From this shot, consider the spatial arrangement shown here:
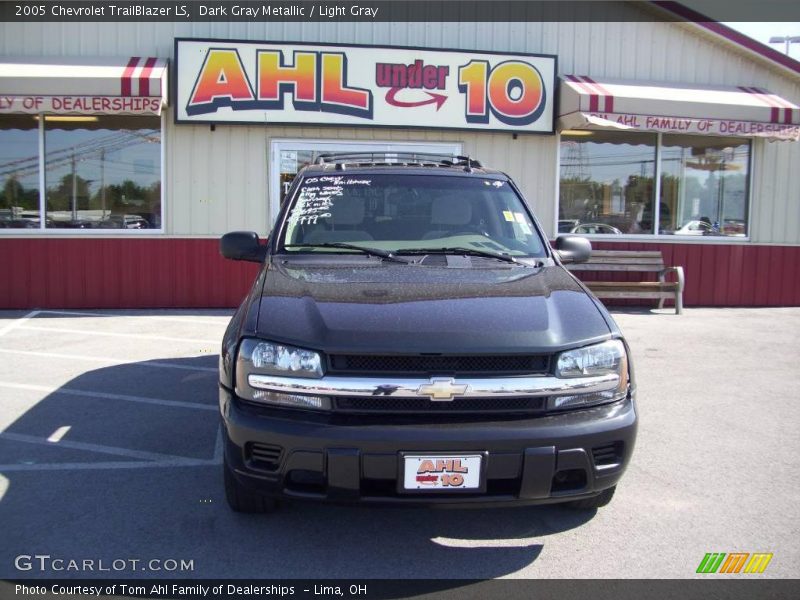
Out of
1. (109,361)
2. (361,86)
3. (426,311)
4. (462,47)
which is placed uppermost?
(462,47)

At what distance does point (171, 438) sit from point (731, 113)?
9.52 meters

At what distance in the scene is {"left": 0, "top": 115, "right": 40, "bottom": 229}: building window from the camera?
10422 mm

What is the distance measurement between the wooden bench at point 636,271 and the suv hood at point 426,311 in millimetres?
7540

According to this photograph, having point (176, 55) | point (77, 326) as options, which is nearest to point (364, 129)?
point (176, 55)

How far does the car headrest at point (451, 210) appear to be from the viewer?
457 centimetres

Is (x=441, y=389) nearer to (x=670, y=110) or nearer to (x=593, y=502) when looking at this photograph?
(x=593, y=502)

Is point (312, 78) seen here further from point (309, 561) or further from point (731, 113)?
point (309, 561)

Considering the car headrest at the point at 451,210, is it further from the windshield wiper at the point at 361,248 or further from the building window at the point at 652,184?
the building window at the point at 652,184

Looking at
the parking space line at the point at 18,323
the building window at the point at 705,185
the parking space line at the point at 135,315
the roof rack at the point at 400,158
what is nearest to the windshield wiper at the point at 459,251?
the roof rack at the point at 400,158

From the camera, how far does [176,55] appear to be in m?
10.2

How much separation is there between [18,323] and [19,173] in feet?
8.12

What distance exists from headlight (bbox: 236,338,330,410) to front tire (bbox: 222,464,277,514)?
598 mm

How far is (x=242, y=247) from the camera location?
4.50 meters

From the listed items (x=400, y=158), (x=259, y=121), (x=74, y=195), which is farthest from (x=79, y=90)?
(x=400, y=158)
